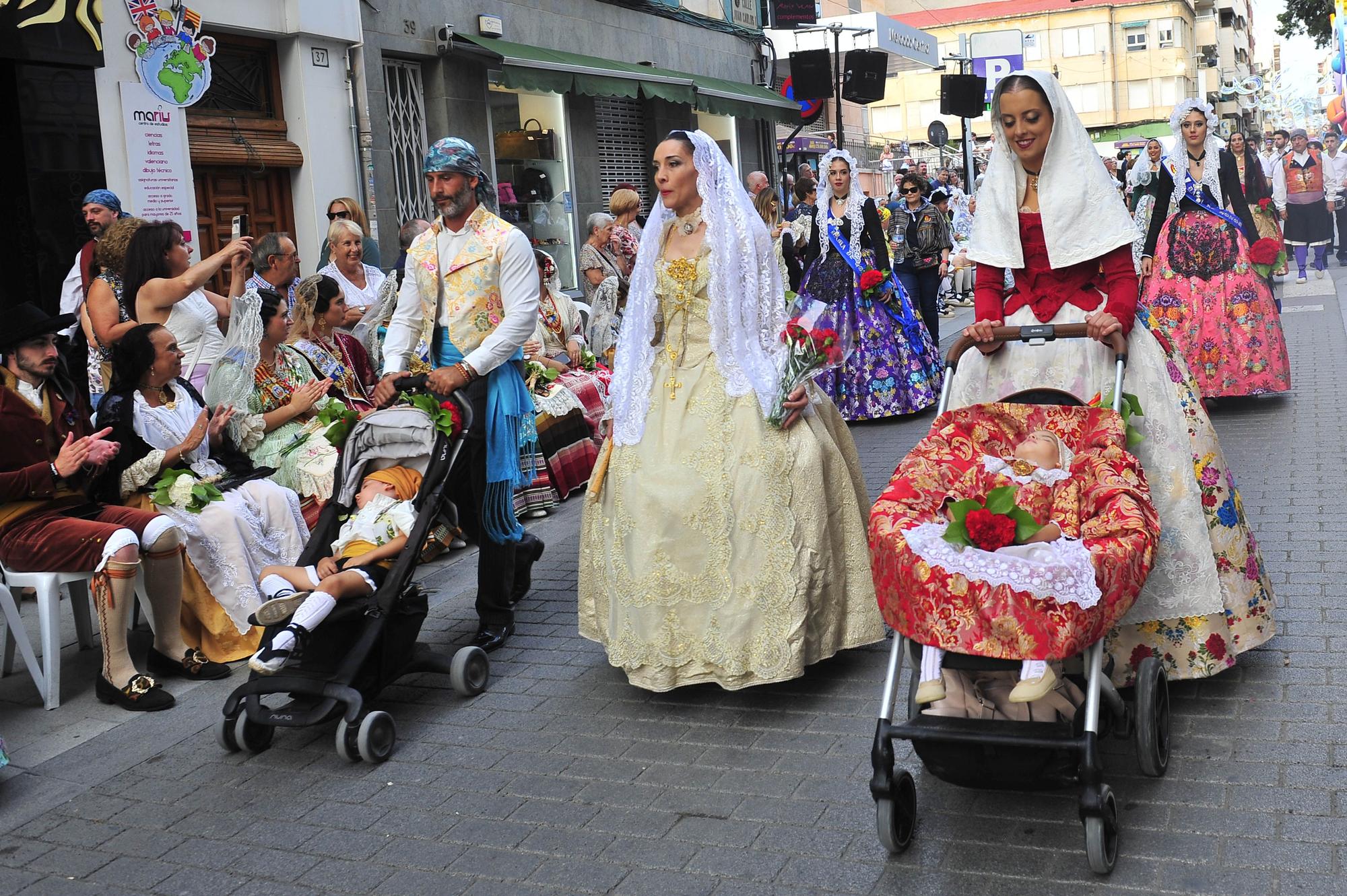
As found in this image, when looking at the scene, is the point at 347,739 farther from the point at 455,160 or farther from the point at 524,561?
the point at 455,160

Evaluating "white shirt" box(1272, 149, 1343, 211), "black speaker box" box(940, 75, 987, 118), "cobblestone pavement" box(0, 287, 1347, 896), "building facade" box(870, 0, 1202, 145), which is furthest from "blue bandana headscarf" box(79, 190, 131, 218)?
"building facade" box(870, 0, 1202, 145)

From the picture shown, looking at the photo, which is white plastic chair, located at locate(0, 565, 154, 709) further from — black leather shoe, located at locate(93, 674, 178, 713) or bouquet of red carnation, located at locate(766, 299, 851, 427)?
bouquet of red carnation, located at locate(766, 299, 851, 427)

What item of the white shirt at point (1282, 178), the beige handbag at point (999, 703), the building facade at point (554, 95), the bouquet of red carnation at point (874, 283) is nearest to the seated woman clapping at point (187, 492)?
the beige handbag at point (999, 703)

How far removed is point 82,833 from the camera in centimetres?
423

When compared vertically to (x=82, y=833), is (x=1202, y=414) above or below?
above

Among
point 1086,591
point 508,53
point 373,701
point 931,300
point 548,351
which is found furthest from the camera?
point 508,53

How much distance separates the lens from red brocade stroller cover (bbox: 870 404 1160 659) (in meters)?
3.44

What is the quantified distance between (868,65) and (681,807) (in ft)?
60.3

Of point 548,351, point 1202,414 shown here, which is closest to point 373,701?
point 1202,414

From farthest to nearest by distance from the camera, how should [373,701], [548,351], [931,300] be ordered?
[931,300] < [548,351] < [373,701]

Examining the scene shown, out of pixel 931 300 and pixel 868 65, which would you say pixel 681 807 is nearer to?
pixel 931 300

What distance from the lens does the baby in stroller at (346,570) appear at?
4613 millimetres

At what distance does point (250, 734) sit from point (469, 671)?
2.83 ft

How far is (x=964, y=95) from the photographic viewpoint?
68.1 ft
